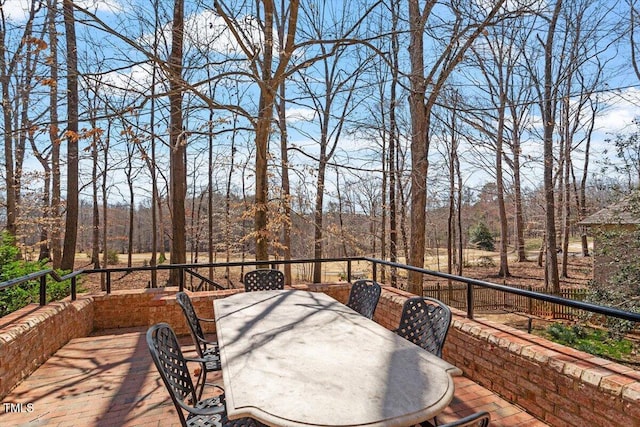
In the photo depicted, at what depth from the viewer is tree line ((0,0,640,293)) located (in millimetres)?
4770

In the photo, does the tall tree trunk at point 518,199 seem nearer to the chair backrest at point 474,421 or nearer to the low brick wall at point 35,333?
the chair backrest at point 474,421

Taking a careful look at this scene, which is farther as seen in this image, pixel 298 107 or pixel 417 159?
pixel 298 107

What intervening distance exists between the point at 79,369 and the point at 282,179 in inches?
272

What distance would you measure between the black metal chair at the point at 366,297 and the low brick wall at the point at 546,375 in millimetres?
692

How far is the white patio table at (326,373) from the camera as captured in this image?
1.26 metres

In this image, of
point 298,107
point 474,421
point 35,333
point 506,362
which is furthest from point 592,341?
point 35,333

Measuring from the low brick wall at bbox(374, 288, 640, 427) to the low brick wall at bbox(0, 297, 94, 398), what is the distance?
3373 mm

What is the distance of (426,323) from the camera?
92.2 inches

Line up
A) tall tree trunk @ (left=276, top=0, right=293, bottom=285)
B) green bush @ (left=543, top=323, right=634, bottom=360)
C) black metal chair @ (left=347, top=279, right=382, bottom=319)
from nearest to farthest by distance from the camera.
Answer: black metal chair @ (left=347, top=279, right=382, bottom=319) → green bush @ (left=543, top=323, right=634, bottom=360) → tall tree trunk @ (left=276, top=0, right=293, bottom=285)

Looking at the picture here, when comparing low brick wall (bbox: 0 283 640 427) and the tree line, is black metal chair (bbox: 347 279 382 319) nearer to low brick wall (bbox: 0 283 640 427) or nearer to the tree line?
low brick wall (bbox: 0 283 640 427)

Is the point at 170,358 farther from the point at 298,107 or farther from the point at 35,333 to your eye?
the point at 298,107

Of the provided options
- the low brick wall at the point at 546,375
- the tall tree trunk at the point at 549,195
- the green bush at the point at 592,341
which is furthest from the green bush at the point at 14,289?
the tall tree trunk at the point at 549,195

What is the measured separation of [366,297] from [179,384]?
5.83 feet

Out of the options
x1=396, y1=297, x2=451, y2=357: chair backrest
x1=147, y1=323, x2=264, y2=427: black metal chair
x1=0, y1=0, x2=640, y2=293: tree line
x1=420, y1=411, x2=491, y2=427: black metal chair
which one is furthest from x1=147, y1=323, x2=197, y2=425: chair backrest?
x1=0, y1=0, x2=640, y2=293: tree line
